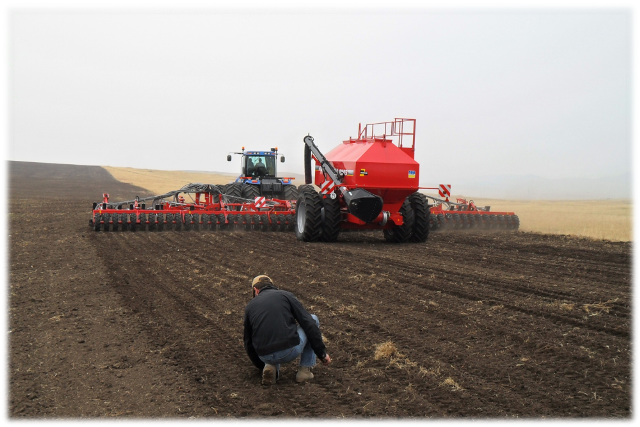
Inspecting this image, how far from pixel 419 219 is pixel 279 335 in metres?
9.84

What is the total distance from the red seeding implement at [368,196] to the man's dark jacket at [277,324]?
822 cm

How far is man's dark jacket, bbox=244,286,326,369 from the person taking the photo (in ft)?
16.5

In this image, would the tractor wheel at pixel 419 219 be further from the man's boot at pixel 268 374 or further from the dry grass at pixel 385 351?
the man's boot at pixel 268 374

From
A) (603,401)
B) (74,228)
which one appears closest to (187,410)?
(603,401)

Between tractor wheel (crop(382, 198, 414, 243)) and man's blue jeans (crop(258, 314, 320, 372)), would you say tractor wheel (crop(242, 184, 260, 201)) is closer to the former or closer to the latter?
tractor wheel (crop(382, 198, 414, 243))

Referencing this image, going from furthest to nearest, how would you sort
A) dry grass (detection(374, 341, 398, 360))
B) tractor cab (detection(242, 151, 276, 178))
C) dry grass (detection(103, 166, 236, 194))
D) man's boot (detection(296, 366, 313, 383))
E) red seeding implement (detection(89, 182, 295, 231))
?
dry grass (detection(103, 166, 236, 194)) → tractor cab (detection(242, 151, 276, 178)) → red seeding implement (detection(89, 182, 295, 231)) → dry grass (detection(374, 341, 398, 360)) → man's boot (detection(296, 366, 313, 383))

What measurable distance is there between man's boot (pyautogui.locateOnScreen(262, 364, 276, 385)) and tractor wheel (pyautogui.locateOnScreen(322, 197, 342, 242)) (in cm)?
903

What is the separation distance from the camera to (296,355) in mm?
5145

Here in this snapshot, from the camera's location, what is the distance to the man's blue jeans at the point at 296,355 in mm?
5059

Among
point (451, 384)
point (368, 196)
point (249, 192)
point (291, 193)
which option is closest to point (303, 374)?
point (451, 384)

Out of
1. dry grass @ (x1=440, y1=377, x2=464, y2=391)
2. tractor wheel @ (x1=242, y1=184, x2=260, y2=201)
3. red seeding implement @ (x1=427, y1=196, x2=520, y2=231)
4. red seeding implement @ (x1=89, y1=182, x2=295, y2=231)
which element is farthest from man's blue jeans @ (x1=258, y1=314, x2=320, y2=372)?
tractor wheel @ (x1=242, y1=184, x2=260, y2=201)

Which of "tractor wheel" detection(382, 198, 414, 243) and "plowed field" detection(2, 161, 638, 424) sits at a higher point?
"tractor wheel" detection(382, 198, 414, 243)

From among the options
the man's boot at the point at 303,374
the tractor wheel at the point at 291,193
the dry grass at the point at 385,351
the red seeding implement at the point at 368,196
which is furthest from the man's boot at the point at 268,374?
the tractor wheel at the point at 291,193

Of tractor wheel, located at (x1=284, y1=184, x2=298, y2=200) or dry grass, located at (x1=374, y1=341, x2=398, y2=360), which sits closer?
dry grass, located at (x1=374, y1=341, x2=398, y2=360)
